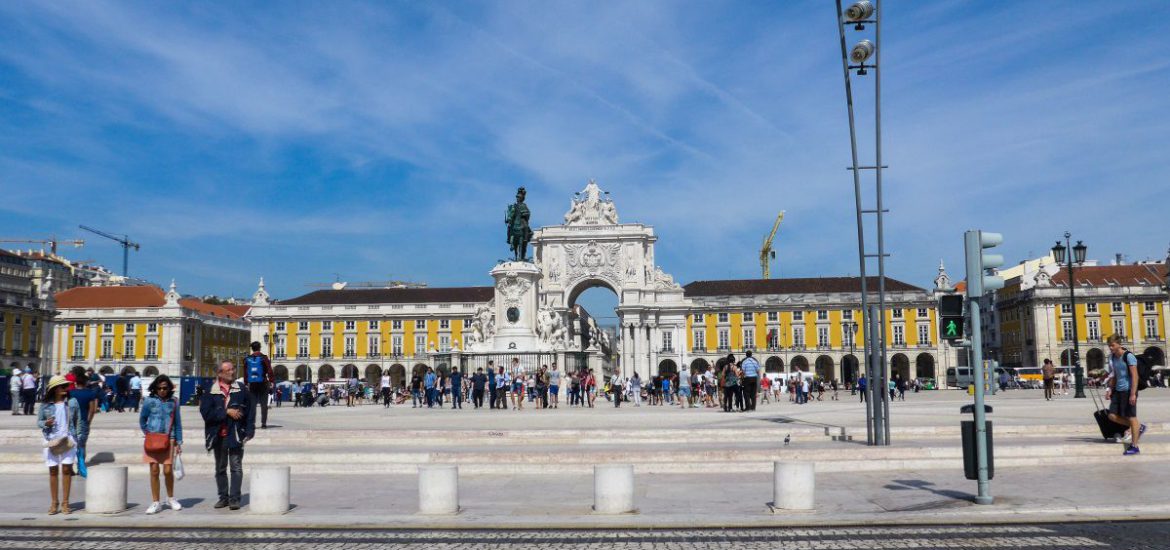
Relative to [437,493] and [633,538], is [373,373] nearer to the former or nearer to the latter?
[437,493]

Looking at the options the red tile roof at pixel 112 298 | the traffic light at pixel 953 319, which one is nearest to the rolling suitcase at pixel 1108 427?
the traffic light at pixel 953 319

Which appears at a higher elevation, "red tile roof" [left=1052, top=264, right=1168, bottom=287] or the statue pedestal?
"red tile roof" [left=1052, top=264, right=1168, bottom=287]

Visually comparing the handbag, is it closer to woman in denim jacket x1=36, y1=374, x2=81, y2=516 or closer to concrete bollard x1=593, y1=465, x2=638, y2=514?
woman in denim jacket x1=36, y1=374, x2=81, y2=516

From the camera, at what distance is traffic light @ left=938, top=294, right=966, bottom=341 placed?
32.2 ft

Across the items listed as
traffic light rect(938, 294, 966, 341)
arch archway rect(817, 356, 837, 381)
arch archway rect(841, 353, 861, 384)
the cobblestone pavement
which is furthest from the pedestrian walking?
arch archway rect(817, 356, 837, 381)

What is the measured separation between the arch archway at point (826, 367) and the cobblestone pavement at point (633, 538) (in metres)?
87.1

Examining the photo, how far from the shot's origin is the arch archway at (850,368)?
8688 centimetres

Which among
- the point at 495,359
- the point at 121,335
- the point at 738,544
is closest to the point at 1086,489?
the point at 738,544

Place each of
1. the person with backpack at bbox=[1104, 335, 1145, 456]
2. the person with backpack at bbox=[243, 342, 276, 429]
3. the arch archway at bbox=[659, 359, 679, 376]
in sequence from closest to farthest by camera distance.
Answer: the person with backpack at bbox=[1104, 335, 1145, 456], the person with backpack at bbox=[243, 342, 276, 429], the arch archway at bbox=[659, 359, 679, 376]

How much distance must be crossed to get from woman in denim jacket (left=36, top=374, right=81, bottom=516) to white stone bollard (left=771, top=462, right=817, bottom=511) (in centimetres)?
734

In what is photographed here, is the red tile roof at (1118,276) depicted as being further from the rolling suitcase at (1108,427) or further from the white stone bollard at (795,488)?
the white stone bollard at (795,488)

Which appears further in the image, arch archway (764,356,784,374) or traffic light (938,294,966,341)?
arch archway (764,356,784,374)

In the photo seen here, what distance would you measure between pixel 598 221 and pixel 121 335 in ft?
150

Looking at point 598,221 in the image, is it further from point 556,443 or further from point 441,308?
point 556,443
